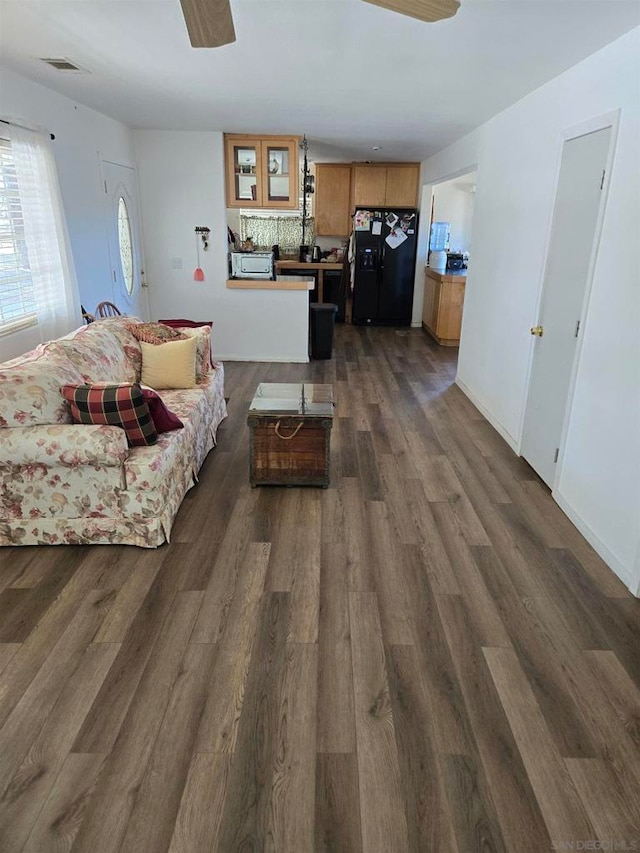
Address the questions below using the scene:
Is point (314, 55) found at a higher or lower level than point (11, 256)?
higher

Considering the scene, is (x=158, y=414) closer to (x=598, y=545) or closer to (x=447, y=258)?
(x=598, y=545)

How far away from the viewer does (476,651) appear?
2.15m

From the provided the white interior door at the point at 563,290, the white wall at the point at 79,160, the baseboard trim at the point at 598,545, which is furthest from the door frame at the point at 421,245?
the baseboard trim at the point at 598,545

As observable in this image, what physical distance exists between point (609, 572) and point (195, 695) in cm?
201

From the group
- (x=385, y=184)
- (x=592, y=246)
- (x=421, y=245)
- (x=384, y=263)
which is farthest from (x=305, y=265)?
(x=592, y=246)

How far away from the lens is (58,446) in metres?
2.50

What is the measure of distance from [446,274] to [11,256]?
5.28m

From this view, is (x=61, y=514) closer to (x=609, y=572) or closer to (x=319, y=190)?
(x=609, y=572)

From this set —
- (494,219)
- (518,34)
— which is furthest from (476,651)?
(494,219)

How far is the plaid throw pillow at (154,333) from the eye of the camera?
152 inches

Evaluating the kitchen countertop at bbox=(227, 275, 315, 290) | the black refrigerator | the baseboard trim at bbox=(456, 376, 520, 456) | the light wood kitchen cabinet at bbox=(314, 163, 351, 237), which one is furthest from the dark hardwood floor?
the light wood kitchen cabinet at bbox=(314, 163, 351, 237)

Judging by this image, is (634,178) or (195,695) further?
(634,178)

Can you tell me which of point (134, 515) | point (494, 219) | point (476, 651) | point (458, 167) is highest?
point (458, 167)

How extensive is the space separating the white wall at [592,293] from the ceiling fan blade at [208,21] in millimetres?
1864
